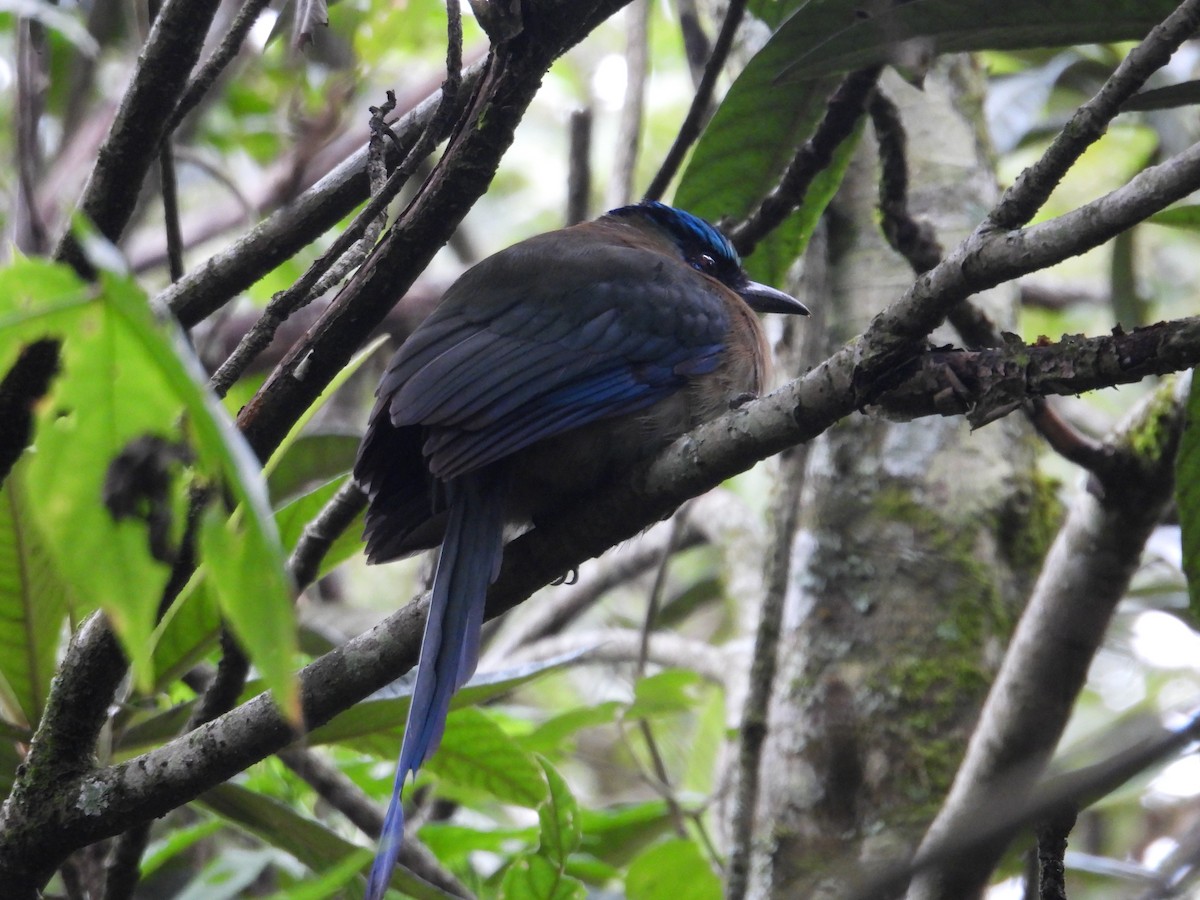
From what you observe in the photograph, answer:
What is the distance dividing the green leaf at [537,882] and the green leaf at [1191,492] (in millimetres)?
1238

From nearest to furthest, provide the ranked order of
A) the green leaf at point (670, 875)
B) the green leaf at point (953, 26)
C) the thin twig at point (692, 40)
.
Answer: the green leaf at point (953, 26), the green leaf at point (670, 875), the thin twig at point (692, 40)

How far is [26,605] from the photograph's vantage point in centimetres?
245

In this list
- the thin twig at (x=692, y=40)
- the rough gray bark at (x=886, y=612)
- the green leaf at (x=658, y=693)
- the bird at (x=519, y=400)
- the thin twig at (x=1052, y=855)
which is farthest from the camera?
the thin twig at (x=692, y=40)

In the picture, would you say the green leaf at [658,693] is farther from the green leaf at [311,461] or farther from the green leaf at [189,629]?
the green leaf at [189,629]

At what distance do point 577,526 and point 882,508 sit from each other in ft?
4.26

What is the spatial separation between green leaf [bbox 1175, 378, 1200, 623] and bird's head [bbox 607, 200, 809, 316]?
1.29 m

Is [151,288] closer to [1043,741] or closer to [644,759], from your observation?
[644,759]

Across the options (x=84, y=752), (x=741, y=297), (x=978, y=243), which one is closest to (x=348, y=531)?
(x=84, y=752)

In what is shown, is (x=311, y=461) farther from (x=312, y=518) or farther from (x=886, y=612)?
(x=886, y=612)

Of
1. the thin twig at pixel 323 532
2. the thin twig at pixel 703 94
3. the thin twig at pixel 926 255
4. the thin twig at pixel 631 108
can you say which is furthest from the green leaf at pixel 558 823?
the thin twig at pixel 631 108

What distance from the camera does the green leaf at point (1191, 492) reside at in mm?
2229

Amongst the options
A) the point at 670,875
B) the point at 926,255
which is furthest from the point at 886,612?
the point at 926,255

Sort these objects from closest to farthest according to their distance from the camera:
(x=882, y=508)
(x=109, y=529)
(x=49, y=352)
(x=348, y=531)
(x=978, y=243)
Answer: (x=109, y=529)
(x=978, y=243)
(x=49, y=352)
(x=348, y=531)
(x=882, y=508)

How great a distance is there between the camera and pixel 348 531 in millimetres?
2799
